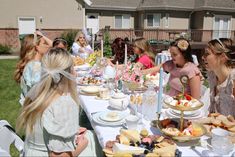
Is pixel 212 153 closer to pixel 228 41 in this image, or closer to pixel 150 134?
pixel 150 134

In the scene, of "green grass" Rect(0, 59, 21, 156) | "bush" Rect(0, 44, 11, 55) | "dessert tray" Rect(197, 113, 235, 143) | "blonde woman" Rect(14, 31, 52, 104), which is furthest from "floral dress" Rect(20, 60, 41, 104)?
"bush" Rect(0, 44, 11, 55)

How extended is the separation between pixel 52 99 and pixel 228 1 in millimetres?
24512

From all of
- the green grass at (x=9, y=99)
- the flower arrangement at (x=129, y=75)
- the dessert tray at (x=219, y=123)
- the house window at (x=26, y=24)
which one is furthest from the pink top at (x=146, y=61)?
the house window at (x=26, y=24)

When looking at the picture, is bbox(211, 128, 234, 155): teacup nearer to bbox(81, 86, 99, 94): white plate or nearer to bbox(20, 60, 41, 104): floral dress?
bbox(81, 86, 99, 94): white plate

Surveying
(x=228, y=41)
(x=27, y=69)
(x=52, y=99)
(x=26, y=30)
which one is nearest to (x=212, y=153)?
(x=52, y=99)

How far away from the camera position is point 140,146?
188 centimetres

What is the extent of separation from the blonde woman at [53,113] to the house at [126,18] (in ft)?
57.6

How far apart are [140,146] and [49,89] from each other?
29.5 inches

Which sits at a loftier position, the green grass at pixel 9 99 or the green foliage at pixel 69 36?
the green foliage at pixel 69 36

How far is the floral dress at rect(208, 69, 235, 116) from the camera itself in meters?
2.89

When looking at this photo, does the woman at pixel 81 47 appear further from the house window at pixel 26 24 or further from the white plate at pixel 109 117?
the house window at pixel 26 24

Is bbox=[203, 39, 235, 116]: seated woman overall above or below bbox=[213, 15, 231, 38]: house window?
below

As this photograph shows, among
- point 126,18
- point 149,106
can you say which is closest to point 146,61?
point 149,106

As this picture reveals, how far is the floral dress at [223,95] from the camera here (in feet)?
9.50
